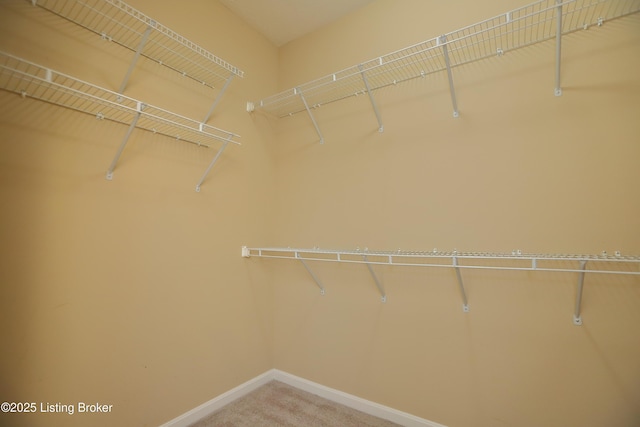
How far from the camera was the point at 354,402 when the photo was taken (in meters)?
1.85

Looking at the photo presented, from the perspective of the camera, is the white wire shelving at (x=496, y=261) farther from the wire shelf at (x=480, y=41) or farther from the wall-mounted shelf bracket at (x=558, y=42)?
the wire shelf at (x=480, y=41)

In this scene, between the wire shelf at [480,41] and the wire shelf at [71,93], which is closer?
the wire shelf at [71,93]

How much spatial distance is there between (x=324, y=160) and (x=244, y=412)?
1738 mm

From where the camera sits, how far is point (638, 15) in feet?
4.22

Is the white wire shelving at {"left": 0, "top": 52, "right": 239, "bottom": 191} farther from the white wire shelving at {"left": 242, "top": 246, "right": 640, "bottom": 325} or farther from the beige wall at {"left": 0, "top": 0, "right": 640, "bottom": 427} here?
the white wire shelving at {"left": 242, "top": 246, "right": 640, "bottom": 325}

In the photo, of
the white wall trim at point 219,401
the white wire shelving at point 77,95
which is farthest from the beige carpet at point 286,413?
the white wire shelving at point 77,95

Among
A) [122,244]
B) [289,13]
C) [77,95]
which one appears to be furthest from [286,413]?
[289,13]

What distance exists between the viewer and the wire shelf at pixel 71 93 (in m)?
1.08

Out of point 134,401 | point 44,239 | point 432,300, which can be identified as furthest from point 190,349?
point 432,300

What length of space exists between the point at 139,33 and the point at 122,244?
109 centimetres

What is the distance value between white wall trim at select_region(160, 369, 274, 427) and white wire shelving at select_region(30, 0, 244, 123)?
177cm

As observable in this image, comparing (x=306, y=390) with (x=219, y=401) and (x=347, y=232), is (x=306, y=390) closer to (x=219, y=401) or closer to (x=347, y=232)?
(x=219, y=401)

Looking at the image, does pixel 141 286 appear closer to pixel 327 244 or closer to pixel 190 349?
pixel 190 349

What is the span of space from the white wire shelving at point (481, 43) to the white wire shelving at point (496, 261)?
0.80m
